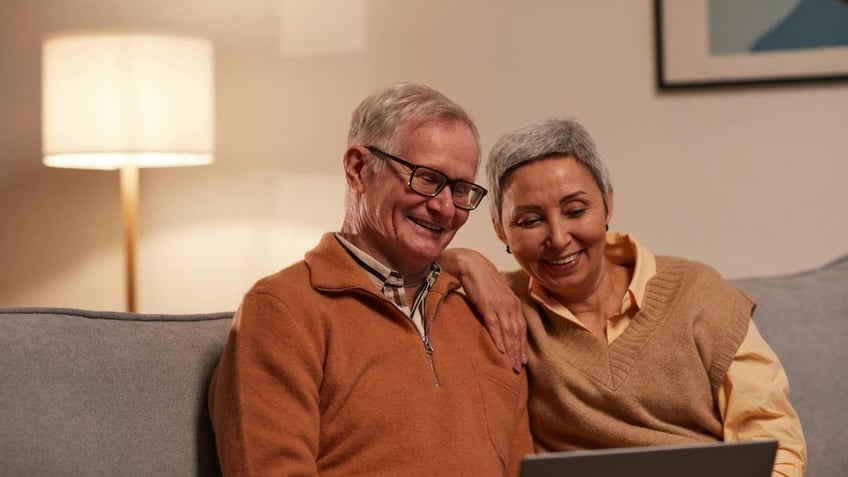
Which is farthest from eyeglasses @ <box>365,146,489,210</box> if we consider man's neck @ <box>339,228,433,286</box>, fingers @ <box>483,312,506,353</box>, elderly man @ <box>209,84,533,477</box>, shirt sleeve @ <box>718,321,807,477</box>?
shirt sleeve @ <box>718,321,807,477</box>

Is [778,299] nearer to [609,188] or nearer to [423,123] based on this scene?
[609,188]

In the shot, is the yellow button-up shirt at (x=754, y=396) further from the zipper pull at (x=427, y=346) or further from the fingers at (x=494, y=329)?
the zipper pull at (x=427, y=346)

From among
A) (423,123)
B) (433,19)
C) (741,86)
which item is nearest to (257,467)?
(423,123)

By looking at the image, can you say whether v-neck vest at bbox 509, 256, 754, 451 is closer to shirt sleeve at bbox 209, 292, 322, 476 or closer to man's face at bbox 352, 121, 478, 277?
man's face at bbox 352, 121, 478, 277

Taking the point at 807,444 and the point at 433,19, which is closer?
the point at 807,444

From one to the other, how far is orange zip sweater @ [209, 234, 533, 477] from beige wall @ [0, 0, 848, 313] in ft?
3.66

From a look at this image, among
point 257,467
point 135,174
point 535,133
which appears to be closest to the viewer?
point 257,467

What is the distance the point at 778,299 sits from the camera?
2219 mm

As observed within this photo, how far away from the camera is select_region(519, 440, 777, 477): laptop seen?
124cm

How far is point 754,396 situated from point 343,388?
0.75 metres

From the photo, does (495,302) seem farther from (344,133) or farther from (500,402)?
(344,133)

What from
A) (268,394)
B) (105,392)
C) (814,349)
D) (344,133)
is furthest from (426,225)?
(344,133)

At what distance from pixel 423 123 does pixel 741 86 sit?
144cm

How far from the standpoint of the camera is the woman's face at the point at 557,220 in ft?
6.19
